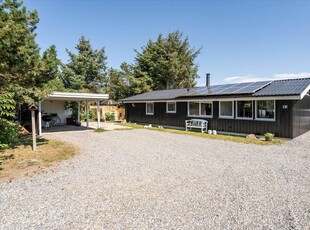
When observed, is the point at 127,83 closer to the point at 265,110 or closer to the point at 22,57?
the point at 265,110

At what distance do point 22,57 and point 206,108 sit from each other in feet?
37.8

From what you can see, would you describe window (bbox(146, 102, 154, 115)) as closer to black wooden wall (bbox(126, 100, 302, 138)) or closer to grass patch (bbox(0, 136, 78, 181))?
black wooden wall (bbox(126, 100, 302, 138))

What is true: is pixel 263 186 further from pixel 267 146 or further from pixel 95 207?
pixel 267 146

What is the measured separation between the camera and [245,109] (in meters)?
12.3

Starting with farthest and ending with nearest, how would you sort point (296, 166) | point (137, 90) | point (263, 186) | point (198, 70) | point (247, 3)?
1. point (198, 70)
2. point (137, 90)
3. point (247, 3)
4. point (296, 166)
5. point (263, 186)

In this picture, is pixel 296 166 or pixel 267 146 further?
pixel 267 146

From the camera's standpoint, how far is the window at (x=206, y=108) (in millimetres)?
14542

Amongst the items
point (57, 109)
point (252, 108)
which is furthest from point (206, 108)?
point (57, 109)

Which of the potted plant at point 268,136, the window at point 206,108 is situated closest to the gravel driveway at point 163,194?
the potted plant at point 268,136

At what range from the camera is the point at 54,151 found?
8.10 metres

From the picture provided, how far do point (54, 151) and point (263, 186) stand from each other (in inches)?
291

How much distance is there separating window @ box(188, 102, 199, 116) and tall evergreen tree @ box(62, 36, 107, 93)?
1814 centimetres

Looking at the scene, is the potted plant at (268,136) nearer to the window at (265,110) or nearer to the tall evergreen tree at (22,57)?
the window at (265,110)

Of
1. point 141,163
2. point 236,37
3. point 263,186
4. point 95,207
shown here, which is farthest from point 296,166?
point 236,37
